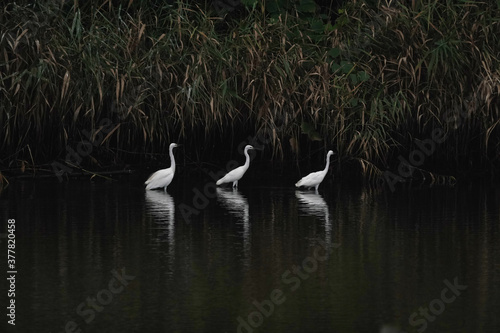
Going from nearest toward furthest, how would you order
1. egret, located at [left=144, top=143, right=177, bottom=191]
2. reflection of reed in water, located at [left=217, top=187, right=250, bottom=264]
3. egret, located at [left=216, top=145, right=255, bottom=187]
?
reflection of reed in water, located at [left=217, top=187, right=250, bottom=264] → egret, located at [left=144, top=143, right=177, bottom=191] → egret, located at [left=216, top=145, right=255, bottom=187]

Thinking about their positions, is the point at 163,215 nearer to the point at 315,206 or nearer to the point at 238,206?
the point at 238,206

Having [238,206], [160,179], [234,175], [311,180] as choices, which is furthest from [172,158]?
[238,206]

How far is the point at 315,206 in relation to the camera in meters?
15.2

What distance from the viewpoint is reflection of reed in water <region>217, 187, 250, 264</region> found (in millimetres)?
12117

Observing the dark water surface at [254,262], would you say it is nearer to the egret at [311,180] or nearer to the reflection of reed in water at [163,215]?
the reflection of reed in water at [163,215]

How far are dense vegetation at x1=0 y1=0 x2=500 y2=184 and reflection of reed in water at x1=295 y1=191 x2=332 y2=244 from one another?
1.58m

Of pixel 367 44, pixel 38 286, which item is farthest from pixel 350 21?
pixel 38 286

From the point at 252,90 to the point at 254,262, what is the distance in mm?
8025

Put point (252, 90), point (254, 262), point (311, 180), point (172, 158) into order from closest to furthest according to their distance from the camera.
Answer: point (254, 262)
point (311, 180)
point (172, 158)
point (252, 90)

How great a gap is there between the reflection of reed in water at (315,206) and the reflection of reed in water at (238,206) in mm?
754

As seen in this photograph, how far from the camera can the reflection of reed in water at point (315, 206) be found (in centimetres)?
1342

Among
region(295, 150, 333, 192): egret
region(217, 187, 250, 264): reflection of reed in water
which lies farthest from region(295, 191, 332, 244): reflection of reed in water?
region(217, 187, 250, 264): reflection of reed in water

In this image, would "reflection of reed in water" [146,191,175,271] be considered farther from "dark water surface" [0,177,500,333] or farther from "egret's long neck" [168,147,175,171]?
"egret's long neck" [168,147,175,171]

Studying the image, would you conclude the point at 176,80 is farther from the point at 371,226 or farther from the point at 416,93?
the point at 371,226
